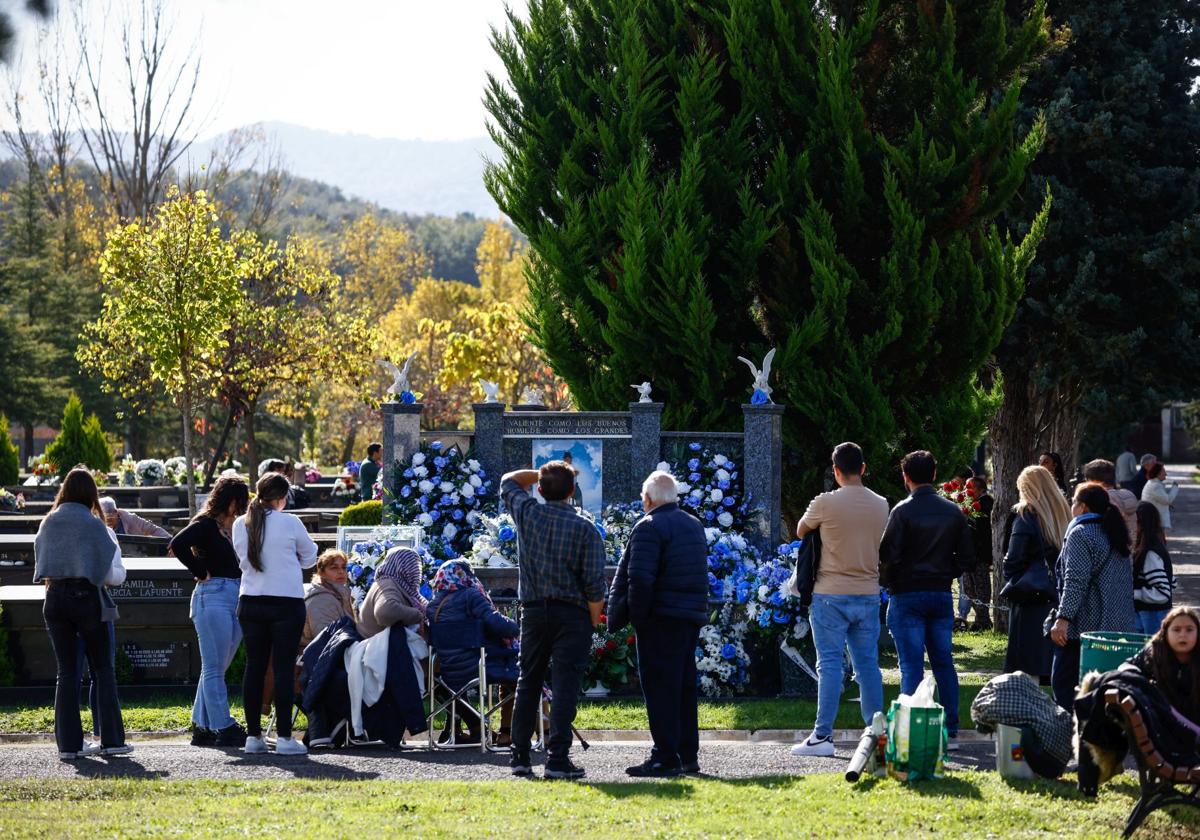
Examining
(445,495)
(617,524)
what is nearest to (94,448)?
(445,495)

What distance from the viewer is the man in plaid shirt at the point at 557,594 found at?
8.93 meters

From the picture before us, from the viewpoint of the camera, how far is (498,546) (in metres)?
14.0

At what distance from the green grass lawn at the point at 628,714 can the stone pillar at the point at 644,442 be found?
359cm

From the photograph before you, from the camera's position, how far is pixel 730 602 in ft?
42.7

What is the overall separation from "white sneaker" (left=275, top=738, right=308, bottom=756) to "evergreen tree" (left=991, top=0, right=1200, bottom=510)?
13065 millimetres

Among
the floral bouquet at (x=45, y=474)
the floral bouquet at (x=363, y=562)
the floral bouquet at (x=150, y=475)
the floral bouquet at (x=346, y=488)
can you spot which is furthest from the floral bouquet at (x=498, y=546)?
the floral bouquet at (x=45, y=474)

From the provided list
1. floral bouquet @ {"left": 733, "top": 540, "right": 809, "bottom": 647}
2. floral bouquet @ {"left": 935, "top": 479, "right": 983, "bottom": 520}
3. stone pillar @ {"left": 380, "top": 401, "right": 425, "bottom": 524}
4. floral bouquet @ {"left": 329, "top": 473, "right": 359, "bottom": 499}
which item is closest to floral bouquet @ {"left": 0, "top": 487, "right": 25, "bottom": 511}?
floral bouquet @ {"left": 329, "top": 473, "right": 359, "bottom": 499}

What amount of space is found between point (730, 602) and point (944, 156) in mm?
6630

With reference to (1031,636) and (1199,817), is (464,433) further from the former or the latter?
(1199,817)

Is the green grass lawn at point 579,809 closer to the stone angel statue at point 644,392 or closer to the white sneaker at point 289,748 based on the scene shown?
the white sneaker at point 289,748

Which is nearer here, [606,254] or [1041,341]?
[606,254]

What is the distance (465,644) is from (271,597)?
1.35 meters

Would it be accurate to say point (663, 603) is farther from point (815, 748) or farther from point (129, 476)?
point (129, 476)

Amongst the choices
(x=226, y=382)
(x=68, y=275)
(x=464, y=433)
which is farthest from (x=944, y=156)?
(x=68, y=275)
